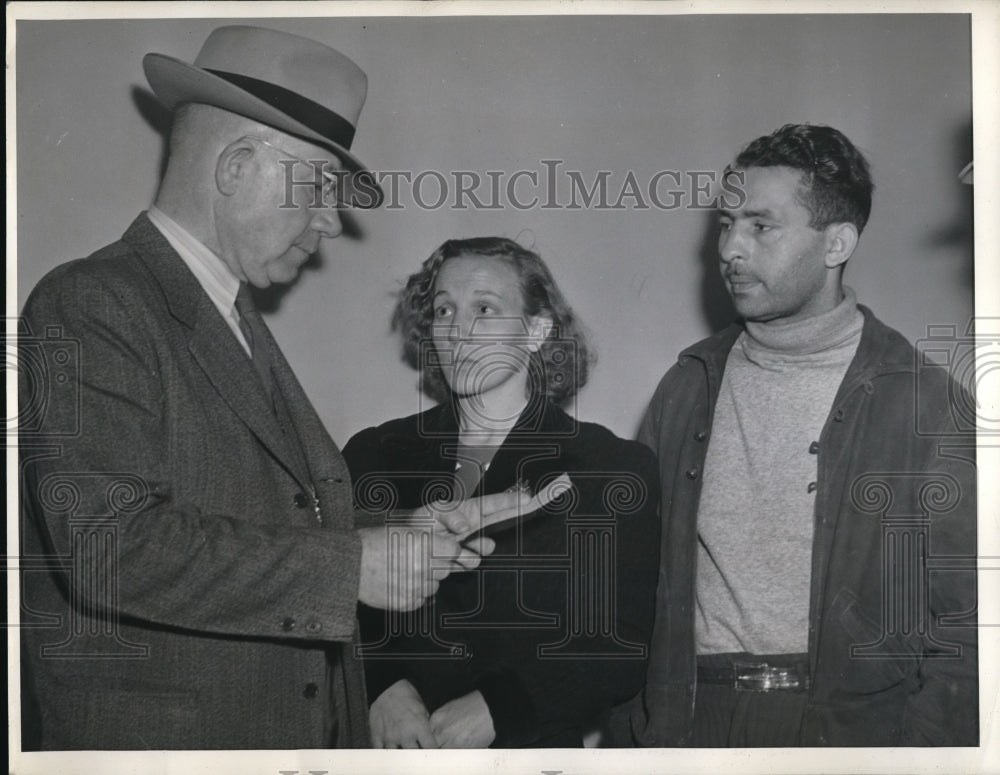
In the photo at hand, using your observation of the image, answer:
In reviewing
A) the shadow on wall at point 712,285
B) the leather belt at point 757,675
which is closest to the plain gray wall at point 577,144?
the shadow on wall at point 712,285

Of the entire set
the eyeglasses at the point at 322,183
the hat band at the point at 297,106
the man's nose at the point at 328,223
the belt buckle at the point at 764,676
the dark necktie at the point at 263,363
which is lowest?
the belt buckle at the point at 764,676

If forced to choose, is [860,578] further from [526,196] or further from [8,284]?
[8,284]

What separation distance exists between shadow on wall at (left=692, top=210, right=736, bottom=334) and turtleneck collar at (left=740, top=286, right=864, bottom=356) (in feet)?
0.30

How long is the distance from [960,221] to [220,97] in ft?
6.58

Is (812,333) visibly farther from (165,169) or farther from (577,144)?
(165,169)

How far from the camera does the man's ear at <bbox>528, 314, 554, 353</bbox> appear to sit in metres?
3.06

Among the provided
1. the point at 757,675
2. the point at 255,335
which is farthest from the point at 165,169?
the point at 757,675

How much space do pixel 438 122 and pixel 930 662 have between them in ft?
6.45

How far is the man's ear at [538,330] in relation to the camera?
3064 mm

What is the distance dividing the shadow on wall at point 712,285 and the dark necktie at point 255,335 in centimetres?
116

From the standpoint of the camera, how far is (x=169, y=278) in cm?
288

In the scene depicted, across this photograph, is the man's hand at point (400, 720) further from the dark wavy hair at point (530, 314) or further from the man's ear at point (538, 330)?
the man's ear at point (538, 330)

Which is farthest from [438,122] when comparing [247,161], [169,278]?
[169,278]

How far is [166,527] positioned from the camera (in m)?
2.80
